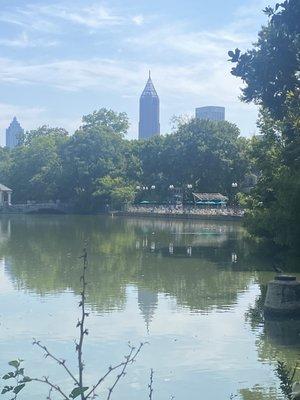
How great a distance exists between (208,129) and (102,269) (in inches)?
1853

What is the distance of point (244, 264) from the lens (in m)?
23.7

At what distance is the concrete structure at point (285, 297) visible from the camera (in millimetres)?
13250

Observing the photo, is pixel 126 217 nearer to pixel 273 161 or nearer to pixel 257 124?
pixel 257 124

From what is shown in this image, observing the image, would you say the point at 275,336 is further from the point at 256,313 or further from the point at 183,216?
the point at 183,216

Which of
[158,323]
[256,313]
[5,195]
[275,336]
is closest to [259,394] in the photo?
[275,336]

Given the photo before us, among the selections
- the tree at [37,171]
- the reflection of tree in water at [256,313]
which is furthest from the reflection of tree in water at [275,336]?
the tree at [37,171]

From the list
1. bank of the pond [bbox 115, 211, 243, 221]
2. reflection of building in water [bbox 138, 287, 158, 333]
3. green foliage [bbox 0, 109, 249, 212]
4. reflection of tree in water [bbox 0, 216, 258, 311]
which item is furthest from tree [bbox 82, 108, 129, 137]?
reflection of building in water [bbox 138, 287, 158, 333]

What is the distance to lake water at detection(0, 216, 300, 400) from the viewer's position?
9305mm

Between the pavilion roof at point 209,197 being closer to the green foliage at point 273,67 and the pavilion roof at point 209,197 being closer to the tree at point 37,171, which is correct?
the tree at point 37,171

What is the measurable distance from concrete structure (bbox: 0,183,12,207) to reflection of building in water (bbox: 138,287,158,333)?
A: 62.2m

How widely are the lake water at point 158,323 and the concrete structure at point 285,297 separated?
374 mm

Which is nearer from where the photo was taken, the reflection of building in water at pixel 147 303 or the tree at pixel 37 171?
the reflection of building in water at pixel 147 303

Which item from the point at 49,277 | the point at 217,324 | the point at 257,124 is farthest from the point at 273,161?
the point at 217,324

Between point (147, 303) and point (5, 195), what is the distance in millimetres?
66027
